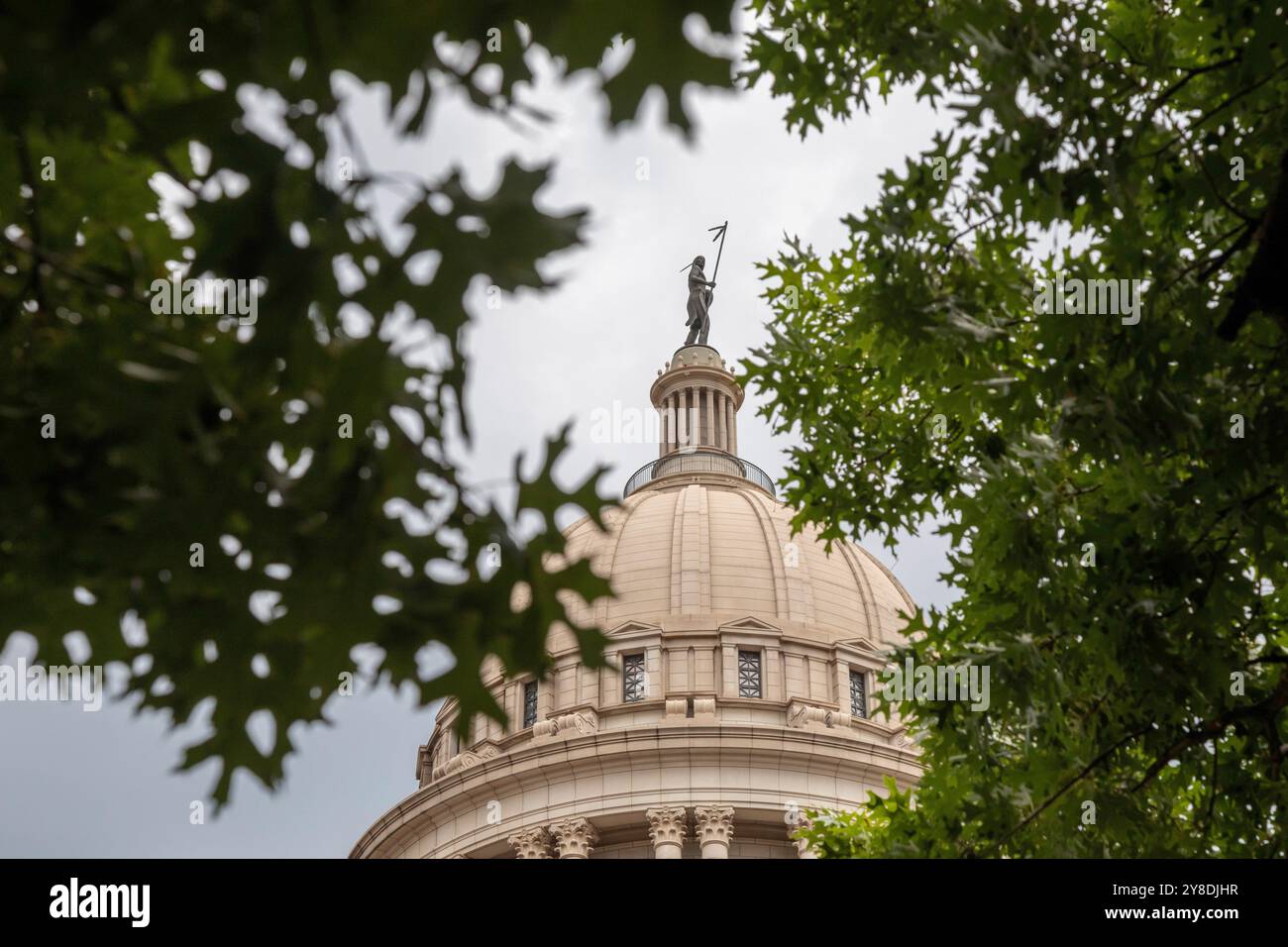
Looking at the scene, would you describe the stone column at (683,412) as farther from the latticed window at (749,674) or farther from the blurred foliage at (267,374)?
the blurred foliage at (267,374)

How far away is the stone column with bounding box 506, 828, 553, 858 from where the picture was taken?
4612cm

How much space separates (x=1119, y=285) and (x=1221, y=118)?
3.69ft

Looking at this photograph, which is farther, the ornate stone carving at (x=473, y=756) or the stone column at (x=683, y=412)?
the stone column at (x=683, y=412)

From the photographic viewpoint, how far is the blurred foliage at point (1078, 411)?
848cm

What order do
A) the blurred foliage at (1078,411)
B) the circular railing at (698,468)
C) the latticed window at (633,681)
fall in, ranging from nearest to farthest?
1. the blurred foliage at (1078,411)
2. the latticed window at (633,681)
3. the circular railing at (698,468)

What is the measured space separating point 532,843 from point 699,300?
34688 mm

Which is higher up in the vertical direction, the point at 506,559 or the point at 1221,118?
the point at 1221,118

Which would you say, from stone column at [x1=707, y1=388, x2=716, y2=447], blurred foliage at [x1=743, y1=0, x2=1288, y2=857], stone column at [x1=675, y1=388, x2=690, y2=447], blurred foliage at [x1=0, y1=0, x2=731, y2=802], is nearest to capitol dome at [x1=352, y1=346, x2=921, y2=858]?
stone column at [x1=707, y1=388, x2=716, y2=447]

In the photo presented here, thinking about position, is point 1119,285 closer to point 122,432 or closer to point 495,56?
point 495,56

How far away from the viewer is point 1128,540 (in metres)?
9.21

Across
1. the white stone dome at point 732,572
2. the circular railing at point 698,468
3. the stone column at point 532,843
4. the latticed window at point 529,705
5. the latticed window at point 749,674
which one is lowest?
the stone column at point 532,843

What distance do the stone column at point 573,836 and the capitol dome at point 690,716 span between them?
2.8 inches

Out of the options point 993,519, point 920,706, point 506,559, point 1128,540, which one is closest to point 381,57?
point 506,559

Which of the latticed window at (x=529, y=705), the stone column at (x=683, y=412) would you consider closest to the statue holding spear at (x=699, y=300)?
the stone column at (x=683, y=412)
